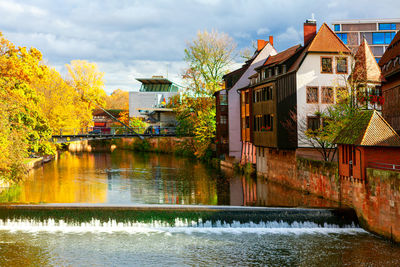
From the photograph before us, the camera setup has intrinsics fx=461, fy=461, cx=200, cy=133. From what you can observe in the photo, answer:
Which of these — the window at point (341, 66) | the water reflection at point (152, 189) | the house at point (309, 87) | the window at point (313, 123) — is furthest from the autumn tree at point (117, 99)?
the window at point (341, 66)

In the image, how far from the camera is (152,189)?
39.0 metres

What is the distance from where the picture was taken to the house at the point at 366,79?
34.6 metres

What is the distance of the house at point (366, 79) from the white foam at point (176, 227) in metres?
12.9

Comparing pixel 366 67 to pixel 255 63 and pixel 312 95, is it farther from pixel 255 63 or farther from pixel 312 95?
pixel 255 63

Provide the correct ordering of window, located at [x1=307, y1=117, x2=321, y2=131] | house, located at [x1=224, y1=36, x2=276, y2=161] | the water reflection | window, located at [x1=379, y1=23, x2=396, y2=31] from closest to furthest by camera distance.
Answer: the water reflection → window, located at [x1=307, y1=117, x2=321, y2=131] → house, located at [x1=224, y1=36, x2=276, y2=161] → window, located at [x1=379, y1=23, x2=396, y2=31]

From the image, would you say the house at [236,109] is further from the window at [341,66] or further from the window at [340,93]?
the window at [340,93]

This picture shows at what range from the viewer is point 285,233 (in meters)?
24.7

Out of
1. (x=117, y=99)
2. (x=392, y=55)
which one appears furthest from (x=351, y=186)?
(x=117, y=99)

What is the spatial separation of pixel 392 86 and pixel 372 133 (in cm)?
1141

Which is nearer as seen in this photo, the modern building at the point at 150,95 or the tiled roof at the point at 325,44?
the tiled roof at the point at 325,44

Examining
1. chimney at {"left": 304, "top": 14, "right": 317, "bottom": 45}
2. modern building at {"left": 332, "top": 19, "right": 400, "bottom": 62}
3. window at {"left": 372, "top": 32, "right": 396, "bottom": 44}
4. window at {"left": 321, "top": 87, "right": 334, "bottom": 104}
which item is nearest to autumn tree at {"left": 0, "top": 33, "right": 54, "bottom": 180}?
window at {"left": 321, "top": 87, "right": 334, "bottom": 104}

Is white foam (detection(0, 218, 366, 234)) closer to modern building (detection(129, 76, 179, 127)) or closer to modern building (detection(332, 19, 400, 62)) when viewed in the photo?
modern building (detection(332, 19, 400, 62))

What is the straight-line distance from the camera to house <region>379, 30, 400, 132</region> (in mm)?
32938

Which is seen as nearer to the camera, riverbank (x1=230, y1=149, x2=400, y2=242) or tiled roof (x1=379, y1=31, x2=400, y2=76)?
riverbank (x1=230, y1=149, x2=400, y2=242)
